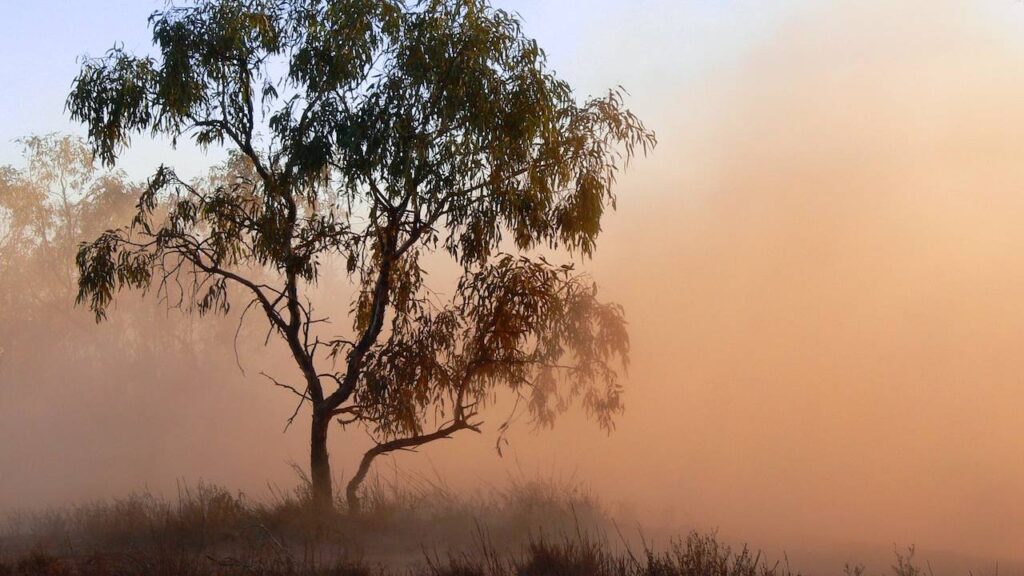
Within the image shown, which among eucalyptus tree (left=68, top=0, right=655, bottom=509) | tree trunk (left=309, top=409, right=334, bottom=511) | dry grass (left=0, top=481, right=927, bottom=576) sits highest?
eucalyptus tree (left=68, top=0, right=655, bottom=509)

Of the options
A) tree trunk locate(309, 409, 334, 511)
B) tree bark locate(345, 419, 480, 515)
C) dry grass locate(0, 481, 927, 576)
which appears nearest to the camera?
dry grass locate(0, 481, 927, 576)

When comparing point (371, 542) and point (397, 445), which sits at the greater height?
point (397, 445)

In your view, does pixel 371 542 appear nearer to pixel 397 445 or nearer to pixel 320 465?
pixel 397 445

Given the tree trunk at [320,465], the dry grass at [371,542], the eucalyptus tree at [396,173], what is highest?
the eucalyptus tree at [396,173]

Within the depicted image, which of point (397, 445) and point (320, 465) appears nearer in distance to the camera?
point (397, 445)

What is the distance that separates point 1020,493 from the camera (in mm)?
25031

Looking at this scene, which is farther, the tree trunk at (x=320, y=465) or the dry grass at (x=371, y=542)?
the tree trunk at (x=320, y=465)

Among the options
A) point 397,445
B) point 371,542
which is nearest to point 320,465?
point 397,445

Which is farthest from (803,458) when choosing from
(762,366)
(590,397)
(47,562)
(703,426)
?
(47,562)

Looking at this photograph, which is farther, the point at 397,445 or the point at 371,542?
the point at 397,445

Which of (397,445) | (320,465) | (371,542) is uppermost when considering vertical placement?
(397,445)

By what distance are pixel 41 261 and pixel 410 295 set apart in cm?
3867

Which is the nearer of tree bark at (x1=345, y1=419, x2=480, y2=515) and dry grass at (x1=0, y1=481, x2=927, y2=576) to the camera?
dry grass at (x1=0, y1=481, x2=927, y2=576)

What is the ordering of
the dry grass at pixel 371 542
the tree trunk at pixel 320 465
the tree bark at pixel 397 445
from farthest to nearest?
1. the tree trunk at pixel 320 465
2. the tree bark at pixel 397 445
3. the dry grass at pixel 371 542
